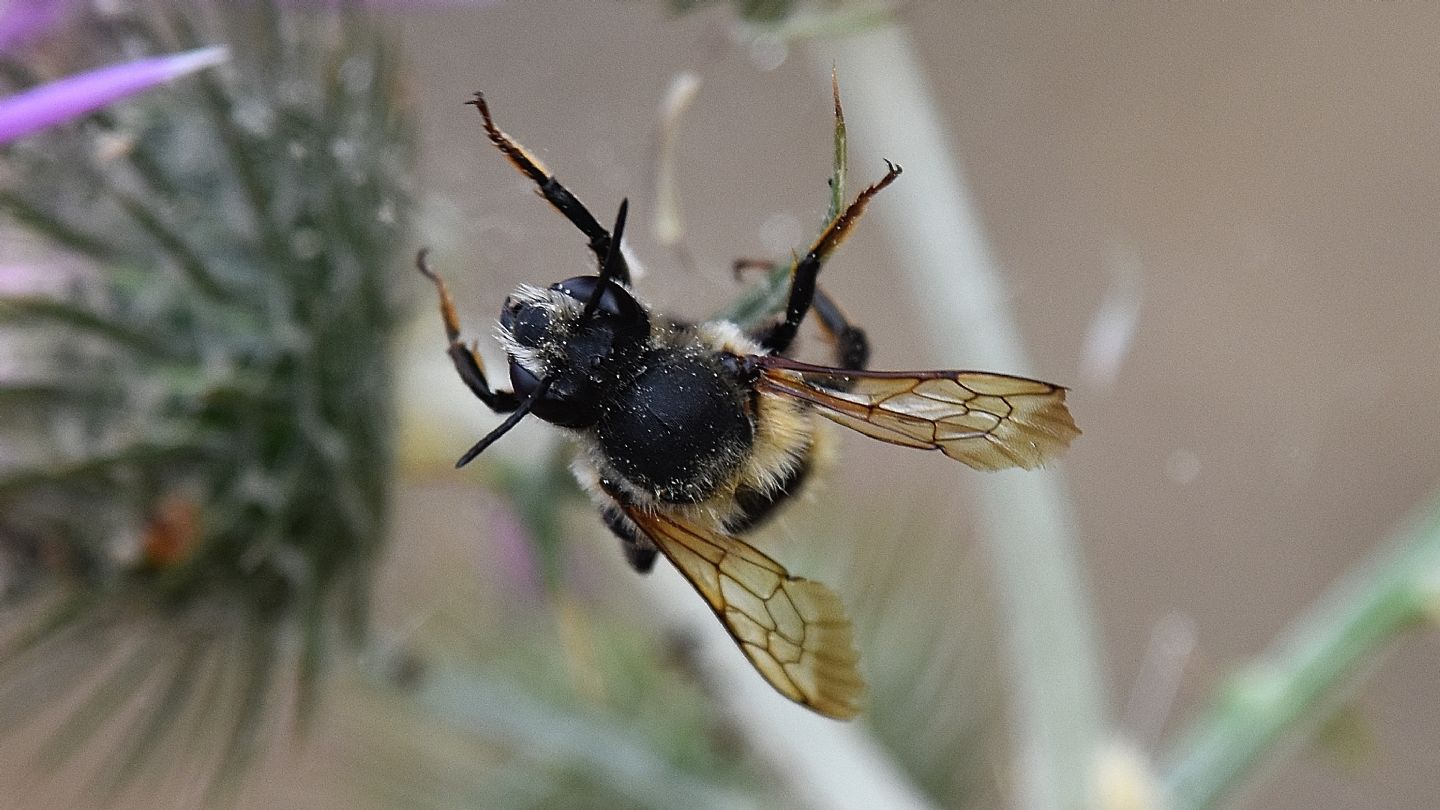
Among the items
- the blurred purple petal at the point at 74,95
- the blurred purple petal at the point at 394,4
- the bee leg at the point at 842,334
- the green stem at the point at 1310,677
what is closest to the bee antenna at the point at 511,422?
the bee leg at the point at 842,334

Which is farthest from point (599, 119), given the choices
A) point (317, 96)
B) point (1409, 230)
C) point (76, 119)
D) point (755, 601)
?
point (1409, 230)

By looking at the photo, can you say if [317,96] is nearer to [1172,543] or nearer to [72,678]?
[72,678]

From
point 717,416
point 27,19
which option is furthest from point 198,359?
point 717,416

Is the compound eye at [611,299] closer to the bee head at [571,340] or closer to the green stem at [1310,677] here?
the bee head at [571,340]

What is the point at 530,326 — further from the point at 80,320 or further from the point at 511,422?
the point at 80,320

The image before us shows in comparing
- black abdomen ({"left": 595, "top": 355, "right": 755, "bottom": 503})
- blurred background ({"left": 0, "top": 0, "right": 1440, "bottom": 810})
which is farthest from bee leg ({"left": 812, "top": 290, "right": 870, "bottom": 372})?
black abdomen ({"left": 595, "top": 355, "right": 755, "bottom": 503})

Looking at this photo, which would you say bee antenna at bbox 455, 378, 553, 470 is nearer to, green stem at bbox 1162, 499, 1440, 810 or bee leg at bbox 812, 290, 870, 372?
bee leg at bbox 812, 290, 870, 372
